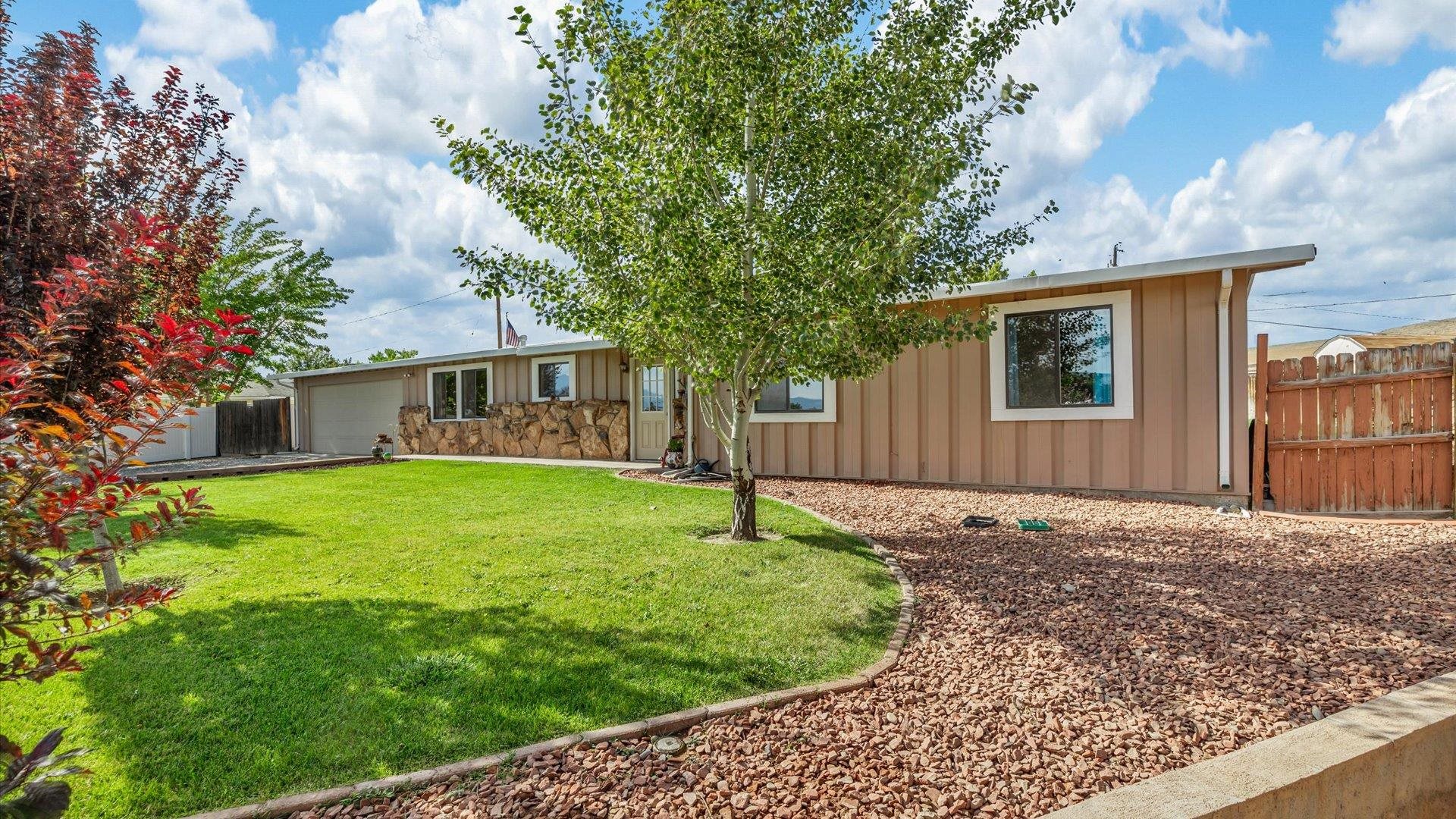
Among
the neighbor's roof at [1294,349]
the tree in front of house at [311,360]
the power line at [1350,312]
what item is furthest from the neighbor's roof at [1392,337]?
the tree in front of house at [311,360]

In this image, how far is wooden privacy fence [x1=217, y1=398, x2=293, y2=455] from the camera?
2025 centimetres

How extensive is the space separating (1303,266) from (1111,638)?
19.8ft

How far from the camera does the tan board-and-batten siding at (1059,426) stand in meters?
7.54

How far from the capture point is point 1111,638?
11.1 feet

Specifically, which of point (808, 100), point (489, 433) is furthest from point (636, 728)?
point (489, 433)

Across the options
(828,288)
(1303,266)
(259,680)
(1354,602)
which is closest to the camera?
(259,680)

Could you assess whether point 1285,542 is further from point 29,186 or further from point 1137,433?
point 29,186

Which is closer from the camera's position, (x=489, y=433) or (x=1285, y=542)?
(x=1285, y=542)

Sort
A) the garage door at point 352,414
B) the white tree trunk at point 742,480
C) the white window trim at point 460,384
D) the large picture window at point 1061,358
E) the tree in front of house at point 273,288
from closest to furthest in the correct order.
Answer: the white tree trunk at point 742,480 → the large picture window at point 1061,358 → the white window trim at point 460,384 → the garage door at point 352,414 → the tree in front of house at point 273,288

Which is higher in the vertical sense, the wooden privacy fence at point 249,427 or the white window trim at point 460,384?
the white window trim at point 460,384

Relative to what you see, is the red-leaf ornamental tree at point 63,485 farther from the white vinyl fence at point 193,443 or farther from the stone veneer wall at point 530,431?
the white vinyl fence at point 193,443

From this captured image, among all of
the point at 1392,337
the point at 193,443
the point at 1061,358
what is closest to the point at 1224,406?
the point at 1061,358

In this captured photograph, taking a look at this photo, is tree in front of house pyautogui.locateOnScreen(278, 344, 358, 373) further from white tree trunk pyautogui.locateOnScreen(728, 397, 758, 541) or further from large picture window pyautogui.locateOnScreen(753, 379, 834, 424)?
white tree trunk pyautogui.locateOnScreen(728, 397, 758, 541)

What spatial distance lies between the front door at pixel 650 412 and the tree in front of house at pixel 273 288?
12324 mm
